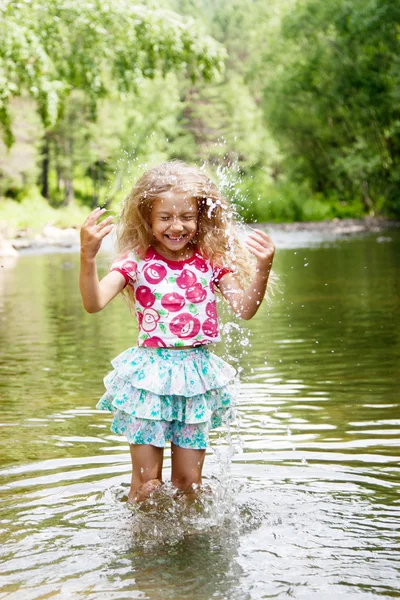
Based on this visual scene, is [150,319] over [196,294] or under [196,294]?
under

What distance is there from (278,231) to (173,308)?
38438 millimetres

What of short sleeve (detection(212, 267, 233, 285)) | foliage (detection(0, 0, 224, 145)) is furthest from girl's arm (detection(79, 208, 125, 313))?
foliage (detection(0, 0, 224, 145))

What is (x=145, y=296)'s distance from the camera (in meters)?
4.76

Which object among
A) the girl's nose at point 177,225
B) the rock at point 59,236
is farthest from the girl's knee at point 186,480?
the rock at point 59,236

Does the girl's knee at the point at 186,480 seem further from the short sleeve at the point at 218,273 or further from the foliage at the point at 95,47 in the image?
the foliage at the point at 95,47

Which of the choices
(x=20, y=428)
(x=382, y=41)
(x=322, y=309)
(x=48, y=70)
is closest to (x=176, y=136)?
(x=382, y=41)

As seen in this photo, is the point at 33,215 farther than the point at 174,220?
Yes

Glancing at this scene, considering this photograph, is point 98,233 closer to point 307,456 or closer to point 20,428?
point 307,456

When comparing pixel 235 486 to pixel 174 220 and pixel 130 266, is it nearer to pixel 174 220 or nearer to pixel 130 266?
pixel 130 266

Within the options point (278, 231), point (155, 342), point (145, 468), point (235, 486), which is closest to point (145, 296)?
point (155, 342)

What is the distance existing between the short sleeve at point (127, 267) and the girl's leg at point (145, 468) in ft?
2.49

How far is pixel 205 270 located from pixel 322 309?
8.56 m

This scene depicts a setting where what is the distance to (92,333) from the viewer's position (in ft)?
38.7

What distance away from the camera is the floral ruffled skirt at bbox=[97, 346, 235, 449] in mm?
4582
